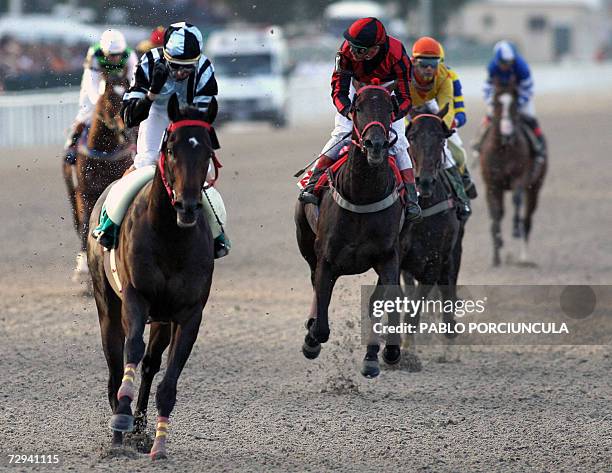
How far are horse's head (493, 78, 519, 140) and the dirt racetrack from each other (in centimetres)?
147

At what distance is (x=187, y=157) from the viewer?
20.6 ft

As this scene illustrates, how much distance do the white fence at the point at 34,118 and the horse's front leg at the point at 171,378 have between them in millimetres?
18476

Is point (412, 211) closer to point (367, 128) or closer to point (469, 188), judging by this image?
point (367, 128)

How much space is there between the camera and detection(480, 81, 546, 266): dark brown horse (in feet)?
47.9

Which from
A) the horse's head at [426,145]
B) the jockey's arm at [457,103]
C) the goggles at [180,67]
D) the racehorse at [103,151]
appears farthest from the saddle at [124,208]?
the jockey's arm at [457,103]

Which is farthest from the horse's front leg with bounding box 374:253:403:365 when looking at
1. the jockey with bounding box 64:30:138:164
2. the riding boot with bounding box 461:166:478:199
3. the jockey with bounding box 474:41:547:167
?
the jockey with bounding box 474:41:547:167

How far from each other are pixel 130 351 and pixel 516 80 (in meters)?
8.92

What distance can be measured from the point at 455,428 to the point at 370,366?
655mm

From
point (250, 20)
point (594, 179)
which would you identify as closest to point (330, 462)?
point (594, 179)

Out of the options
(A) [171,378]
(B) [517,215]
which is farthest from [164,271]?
(B) [517,215]

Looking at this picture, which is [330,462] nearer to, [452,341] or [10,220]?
[452,341]

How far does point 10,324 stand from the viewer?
10.8 m

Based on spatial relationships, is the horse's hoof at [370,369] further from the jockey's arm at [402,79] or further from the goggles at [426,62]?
the goggles at [426,62]

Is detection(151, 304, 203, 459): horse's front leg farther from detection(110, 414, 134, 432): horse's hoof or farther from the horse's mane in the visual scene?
the horse's mane
